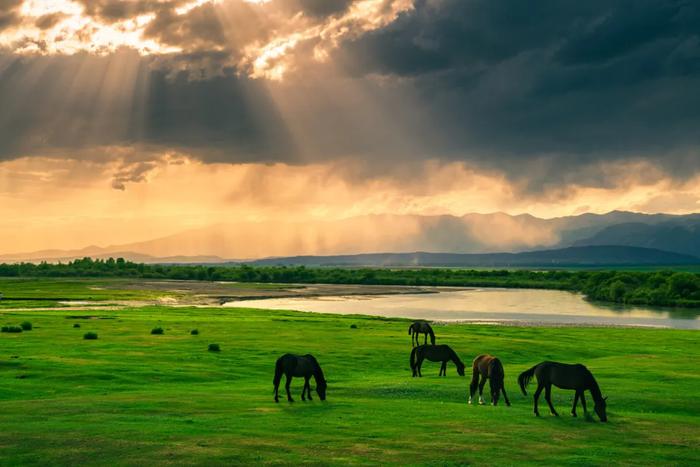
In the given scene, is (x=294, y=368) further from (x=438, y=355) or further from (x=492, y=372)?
(x=438, y=355)

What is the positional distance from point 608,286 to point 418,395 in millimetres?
148631

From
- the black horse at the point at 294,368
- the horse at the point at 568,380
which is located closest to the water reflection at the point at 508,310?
the black horse at the point at 294,368

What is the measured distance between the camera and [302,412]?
927 inches

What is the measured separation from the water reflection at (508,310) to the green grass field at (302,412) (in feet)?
173

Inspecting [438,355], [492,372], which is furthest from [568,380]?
[438,355]

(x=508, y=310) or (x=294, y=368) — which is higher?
(x=294, y=368)

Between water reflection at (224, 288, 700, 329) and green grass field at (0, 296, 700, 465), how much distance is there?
52611 mm

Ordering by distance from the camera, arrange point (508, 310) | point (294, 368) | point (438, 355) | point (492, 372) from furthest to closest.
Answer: point (508, 310), point (438, 355), point (492, 372), point (294, 368)

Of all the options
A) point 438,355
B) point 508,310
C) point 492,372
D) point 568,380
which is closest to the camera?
point 568,380

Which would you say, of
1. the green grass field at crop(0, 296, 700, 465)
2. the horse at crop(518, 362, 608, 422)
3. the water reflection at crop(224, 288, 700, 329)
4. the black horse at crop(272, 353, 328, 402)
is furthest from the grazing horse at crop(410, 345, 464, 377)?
the water reflection at crop(224, 288, 700, 329)

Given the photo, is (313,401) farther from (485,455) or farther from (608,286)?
(608,286)

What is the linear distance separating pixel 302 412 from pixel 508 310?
330ft

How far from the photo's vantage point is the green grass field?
58.0ft

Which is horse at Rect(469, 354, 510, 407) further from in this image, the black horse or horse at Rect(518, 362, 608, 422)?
the black horse
